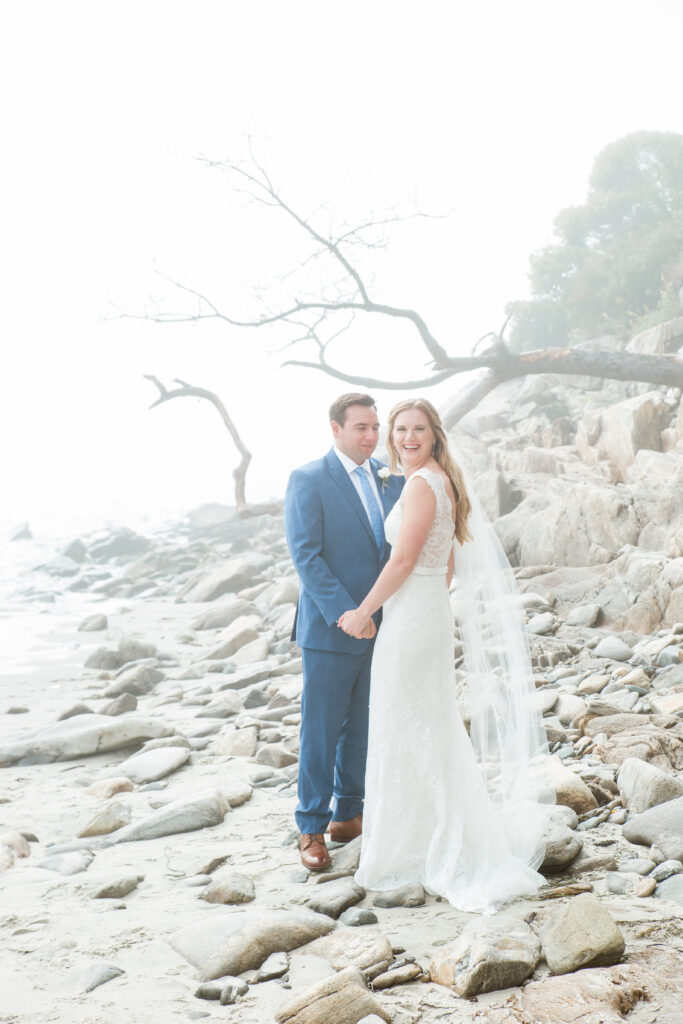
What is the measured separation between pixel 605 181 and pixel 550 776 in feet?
99.1

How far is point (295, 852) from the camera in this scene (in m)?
3.92

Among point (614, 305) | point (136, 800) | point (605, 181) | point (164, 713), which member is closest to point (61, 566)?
point (164, 713)

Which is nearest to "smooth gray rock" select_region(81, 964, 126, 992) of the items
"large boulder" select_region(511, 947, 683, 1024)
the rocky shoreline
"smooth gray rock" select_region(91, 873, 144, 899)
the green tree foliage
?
the rocky shoreline

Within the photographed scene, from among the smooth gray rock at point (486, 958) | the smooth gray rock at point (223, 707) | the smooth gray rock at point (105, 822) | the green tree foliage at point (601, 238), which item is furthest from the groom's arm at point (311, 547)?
the green tree foliage at point (601, 238)

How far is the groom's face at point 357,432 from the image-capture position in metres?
3.86

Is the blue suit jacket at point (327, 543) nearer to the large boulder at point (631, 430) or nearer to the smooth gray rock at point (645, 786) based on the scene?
the smooth gray rock at point (645, 786)

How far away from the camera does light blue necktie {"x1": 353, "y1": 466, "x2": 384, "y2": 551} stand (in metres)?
3.90

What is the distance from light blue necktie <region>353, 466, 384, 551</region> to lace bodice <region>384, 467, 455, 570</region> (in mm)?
340

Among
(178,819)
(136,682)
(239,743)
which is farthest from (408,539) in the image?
(136,682)

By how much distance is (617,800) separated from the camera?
3846mm

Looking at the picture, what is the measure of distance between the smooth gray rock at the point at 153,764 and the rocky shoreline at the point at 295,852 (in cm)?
3

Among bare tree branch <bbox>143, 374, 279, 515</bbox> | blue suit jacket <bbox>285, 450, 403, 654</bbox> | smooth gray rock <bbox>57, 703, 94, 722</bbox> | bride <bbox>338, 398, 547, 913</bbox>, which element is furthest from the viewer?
bare tree branch <bbox>143, 374, 279, 515</bbox>

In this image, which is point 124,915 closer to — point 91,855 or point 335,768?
point 91,855

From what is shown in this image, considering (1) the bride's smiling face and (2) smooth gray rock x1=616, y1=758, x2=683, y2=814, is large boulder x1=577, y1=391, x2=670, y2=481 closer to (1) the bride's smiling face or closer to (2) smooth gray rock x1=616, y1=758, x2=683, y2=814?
(2) smooth gray rock x1=616, y1=758, x2=683, y2=814
